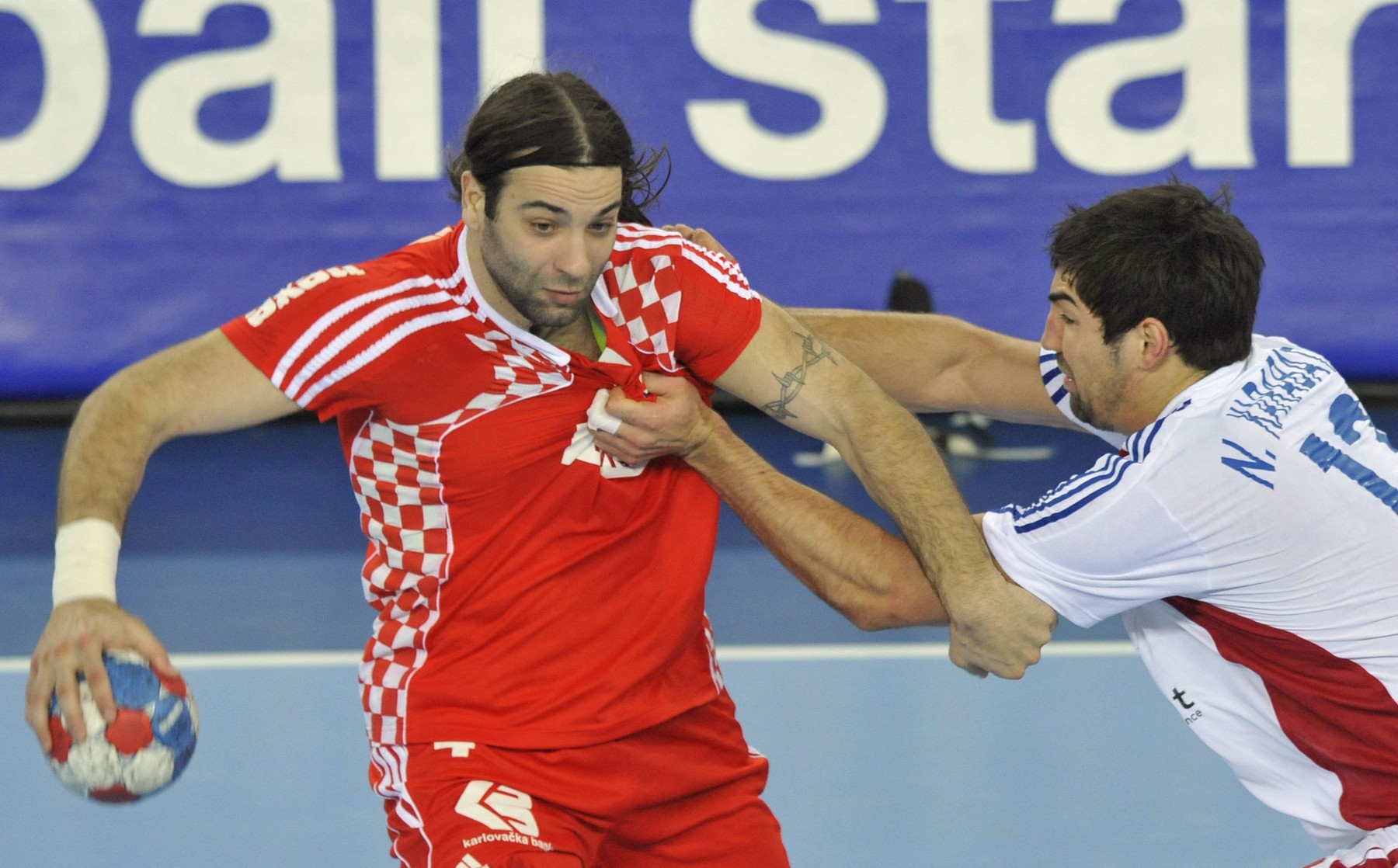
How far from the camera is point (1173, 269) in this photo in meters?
3.16

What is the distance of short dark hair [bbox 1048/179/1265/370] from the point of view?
3143 mm

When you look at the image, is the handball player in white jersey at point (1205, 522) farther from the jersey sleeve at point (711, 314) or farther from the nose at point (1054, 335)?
the jersey sleeve at point (711, 314)

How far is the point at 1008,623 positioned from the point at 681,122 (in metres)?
6.73

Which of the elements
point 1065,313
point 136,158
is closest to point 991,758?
point 1065,313

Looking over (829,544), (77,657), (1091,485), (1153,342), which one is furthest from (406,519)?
(1153,342)

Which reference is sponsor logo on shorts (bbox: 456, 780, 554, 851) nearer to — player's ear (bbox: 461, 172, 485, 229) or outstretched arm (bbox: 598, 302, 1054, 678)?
outstretched arm (bbox: 598, 302, 1054, 678)

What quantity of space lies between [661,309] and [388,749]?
3.26ft

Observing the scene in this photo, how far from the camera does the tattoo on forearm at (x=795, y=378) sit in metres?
3.21

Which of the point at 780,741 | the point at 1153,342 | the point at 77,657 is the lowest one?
the point at 780,741

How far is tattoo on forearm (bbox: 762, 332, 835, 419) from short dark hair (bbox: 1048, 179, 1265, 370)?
53 centimetres

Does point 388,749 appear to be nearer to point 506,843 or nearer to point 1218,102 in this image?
point 506,843

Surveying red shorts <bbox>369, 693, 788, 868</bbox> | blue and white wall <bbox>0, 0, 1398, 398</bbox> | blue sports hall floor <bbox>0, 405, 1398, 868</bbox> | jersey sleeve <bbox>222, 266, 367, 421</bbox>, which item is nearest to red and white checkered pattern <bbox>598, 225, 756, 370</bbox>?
jersey sleeve <bbox>222, 266, 367, 421</bbox>

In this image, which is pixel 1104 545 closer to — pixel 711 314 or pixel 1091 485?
pixel 1091 485

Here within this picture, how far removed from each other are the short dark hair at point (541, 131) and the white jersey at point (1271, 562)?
42.3 inches
